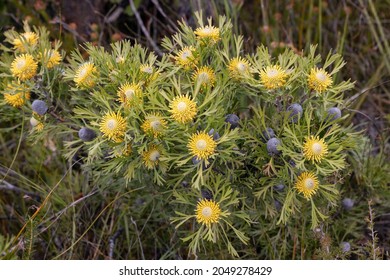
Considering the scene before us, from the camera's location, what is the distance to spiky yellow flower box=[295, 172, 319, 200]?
1.31 metres

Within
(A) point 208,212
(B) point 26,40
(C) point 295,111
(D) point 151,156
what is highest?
(B) point 26,40

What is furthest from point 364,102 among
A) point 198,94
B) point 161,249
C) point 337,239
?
point 198,94

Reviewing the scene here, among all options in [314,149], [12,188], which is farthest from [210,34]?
[12,188]

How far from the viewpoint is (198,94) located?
52.4 inches

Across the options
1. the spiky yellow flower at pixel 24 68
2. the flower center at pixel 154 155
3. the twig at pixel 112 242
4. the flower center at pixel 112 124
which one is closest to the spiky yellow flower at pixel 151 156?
the flower center at pixel 154 155

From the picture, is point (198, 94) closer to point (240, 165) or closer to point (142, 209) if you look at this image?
point (240, 165)

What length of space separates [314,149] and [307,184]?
0.11 m

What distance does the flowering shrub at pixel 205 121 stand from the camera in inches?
50.1

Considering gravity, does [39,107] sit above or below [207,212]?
above

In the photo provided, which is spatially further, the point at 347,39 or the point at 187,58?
the point at 347,39

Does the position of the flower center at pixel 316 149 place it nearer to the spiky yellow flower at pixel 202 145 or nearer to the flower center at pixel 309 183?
the flower center at pixel 309 183

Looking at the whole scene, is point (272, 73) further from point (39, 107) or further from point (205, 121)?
point (39, 107)

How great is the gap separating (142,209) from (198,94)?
61 centimetres

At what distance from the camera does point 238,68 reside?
1.39 metres
